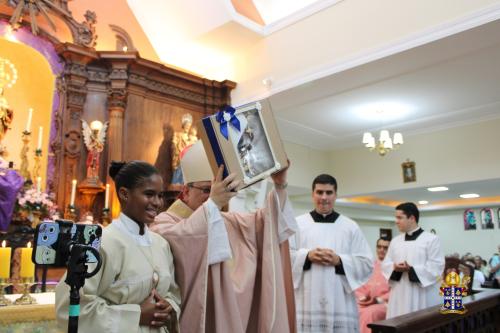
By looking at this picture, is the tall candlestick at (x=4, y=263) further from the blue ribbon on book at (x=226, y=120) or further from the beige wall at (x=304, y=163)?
the beige wall at (x=304, y=163)

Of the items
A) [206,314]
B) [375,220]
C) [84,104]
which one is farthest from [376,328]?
[375,220]

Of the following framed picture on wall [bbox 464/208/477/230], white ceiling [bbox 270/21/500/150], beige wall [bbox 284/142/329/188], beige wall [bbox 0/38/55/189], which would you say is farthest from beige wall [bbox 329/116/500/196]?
beige wall [bbox 0/38/55/189]

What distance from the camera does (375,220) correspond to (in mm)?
17750

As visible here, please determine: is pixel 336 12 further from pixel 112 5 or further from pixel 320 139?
pixel 320 139

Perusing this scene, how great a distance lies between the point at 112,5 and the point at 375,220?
531 inches

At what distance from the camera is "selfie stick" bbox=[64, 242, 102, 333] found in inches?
64.3

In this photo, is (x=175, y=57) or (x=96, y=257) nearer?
(x=96, y=257)

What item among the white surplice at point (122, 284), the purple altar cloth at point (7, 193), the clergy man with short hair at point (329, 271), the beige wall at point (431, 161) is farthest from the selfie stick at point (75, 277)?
the beige wall at point (431, 161)

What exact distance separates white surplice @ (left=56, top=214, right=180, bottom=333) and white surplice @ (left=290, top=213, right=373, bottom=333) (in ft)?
6.23

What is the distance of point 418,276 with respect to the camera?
18.3 ft

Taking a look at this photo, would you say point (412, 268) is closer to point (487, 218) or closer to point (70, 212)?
point (70, 212)

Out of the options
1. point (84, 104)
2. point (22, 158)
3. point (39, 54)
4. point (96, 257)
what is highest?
point (39, 54)

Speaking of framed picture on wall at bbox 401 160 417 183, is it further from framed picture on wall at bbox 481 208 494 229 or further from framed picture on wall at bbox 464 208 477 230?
framed picture on wall at bbox 464 208 477 230

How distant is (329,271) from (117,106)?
3900 millimetres
